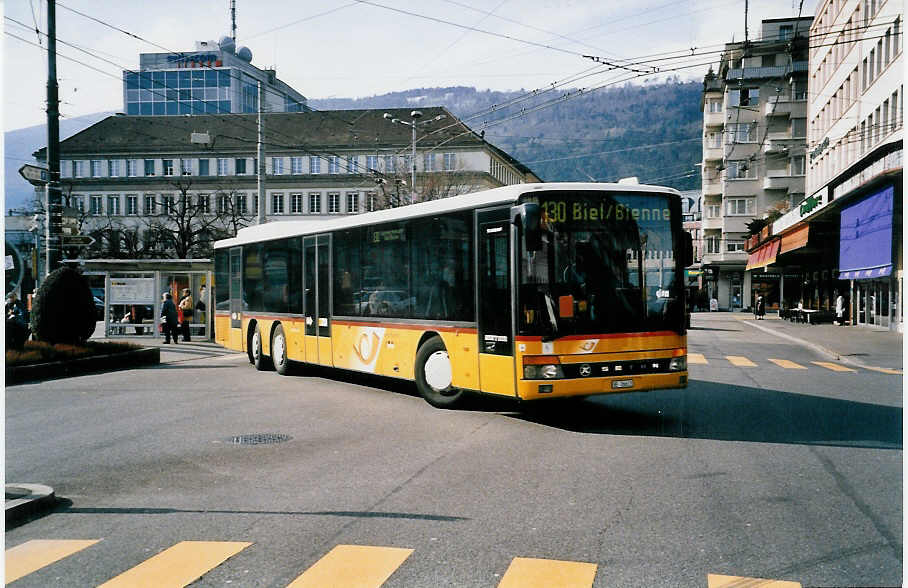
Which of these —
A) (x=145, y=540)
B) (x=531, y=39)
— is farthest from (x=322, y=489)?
(x=531, y=39)

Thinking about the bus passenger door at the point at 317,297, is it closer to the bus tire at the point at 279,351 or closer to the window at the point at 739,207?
the bus tire at the point at 279,351

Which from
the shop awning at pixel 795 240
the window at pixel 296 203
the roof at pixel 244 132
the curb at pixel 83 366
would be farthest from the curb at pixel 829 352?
the window at pixel 296 203

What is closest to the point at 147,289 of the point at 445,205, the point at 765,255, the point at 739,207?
the point at 445,205

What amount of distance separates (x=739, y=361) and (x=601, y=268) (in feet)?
42.1

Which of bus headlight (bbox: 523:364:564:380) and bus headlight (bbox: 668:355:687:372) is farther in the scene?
bus headlight (bbox: 668:355:687:372)

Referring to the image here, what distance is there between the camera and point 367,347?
588 inches

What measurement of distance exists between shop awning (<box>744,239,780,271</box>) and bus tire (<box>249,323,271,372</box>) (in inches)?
1354

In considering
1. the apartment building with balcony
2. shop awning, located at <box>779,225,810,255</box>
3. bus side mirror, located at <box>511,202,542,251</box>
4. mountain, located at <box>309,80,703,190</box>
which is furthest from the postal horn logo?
mountain, located at <box>309,80,703,190</box>

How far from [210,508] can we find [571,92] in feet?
54.2

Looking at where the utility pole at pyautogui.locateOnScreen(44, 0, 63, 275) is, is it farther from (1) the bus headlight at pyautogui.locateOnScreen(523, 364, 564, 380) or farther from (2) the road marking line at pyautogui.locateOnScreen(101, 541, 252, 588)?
(2) the road marking line at pyautogui.locateOnScreen(101, 541, 252, 588)

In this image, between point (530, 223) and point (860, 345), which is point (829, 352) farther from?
point (530, 223)

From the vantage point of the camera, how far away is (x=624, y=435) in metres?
10.4

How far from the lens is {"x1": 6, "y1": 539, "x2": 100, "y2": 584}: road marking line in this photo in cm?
554

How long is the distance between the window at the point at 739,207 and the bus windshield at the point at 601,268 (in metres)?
72.1
